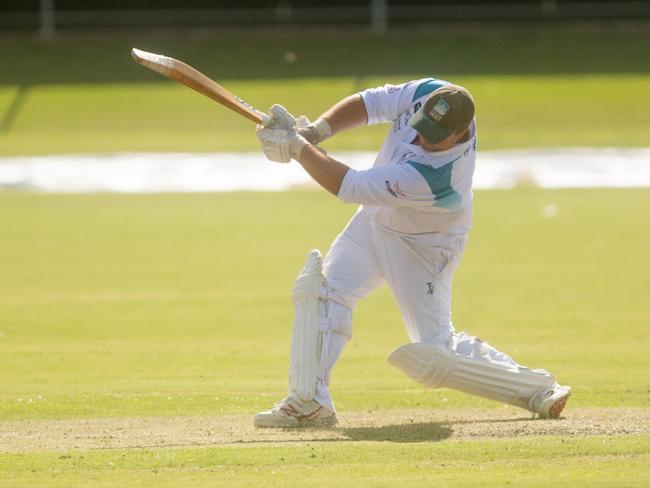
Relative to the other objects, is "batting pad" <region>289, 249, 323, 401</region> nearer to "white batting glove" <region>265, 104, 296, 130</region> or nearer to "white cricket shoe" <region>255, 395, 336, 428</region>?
"white cricket shoe" <region>255, 395, 336, 428</region>

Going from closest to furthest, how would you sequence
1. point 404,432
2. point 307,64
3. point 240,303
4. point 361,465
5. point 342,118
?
point 361,465 < point 404,432 < point 342,118 < point 240,303 < point 307,64

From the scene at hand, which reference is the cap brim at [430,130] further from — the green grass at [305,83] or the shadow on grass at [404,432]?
the green grass at [305,83]

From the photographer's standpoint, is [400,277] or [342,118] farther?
[342,118]

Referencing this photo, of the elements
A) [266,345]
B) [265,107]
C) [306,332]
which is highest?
[265,107]

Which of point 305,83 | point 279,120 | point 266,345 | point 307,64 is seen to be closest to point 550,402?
point 279,120

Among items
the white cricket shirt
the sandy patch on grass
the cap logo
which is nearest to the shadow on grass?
the sandy patch on grass

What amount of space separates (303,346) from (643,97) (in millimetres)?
18193

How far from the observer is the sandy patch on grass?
6293mm

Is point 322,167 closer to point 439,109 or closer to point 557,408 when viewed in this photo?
point 439,109

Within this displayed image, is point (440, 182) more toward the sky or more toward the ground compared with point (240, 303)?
more toward the sky

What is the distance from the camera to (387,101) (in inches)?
279

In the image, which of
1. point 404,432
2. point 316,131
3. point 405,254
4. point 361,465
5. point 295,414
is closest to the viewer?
point 361,465

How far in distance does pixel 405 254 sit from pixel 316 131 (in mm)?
828

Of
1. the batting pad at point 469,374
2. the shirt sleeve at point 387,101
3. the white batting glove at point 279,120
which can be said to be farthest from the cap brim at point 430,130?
the batting pad at point 469,374
